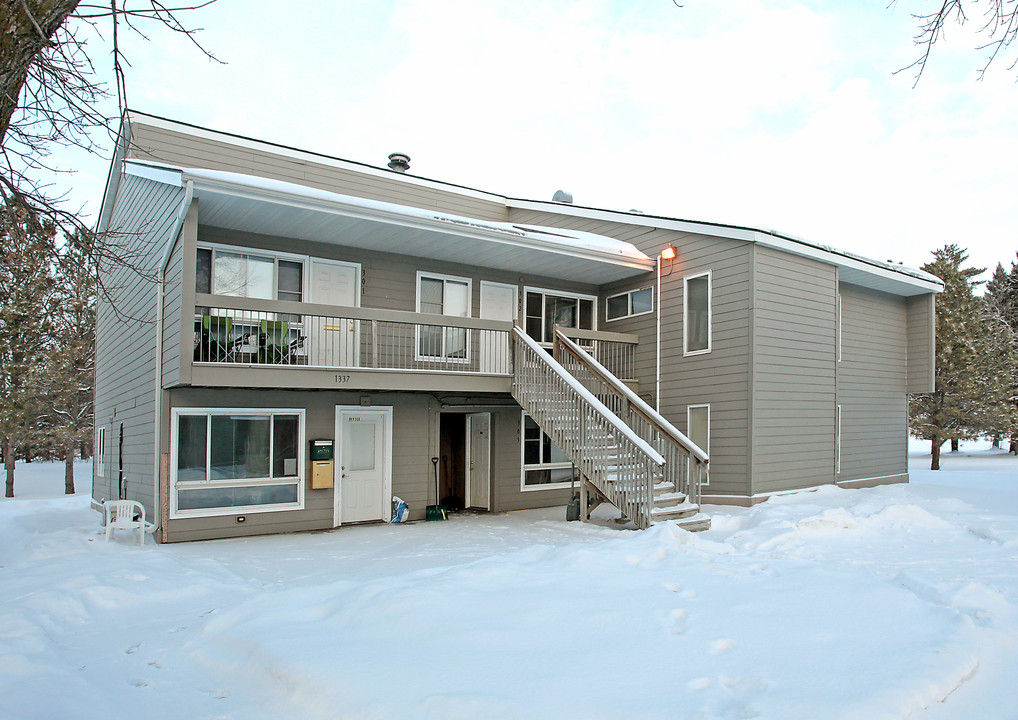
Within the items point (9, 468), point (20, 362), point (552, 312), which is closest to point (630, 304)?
point (552, 312)

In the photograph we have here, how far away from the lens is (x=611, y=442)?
11805 mm

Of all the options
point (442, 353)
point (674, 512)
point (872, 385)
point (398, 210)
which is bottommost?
point (674, 512)

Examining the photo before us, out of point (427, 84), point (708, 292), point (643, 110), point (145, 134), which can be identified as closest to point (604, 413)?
point (708, 292)

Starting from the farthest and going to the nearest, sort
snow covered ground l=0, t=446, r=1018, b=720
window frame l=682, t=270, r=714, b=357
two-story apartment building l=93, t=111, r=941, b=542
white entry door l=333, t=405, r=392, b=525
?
window frame l=682, t=270, r=714, b=357, white entry door l=333, t=405, r=392, b=525, two-story apartment building l=93, t=111, r=941, b=542, snow covered ground l=0, t=446, r=1018, b=720

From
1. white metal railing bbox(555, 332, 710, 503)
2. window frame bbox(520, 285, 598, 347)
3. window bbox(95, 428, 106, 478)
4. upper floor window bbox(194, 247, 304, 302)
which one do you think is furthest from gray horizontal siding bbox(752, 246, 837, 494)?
window bbox(95, 428, 106, 478)

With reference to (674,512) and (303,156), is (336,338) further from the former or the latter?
(674,512)

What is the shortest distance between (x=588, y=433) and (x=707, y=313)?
3734mm

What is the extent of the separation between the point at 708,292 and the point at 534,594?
819 centimetres

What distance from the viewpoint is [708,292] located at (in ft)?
41.4

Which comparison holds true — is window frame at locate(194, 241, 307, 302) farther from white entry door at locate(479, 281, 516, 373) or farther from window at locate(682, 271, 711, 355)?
window at locate(682, 271, 711, 355)

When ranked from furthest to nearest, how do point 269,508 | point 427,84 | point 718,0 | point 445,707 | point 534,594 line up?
point 427,84 → point 269,508 → point 534,594 → point 718,0 → point 445,707

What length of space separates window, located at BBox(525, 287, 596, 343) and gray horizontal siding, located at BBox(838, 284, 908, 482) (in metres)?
5.57

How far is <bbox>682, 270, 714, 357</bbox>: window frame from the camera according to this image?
1250cm

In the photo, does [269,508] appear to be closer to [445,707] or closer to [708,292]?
[445,707]
